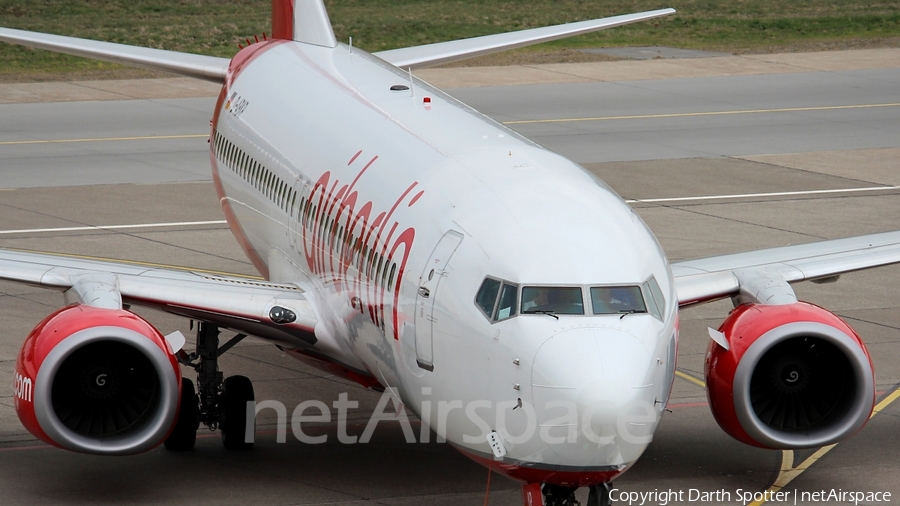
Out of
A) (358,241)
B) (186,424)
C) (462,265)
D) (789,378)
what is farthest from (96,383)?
(789,378)

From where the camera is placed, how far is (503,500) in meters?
15.5

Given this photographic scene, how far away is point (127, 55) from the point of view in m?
23.2

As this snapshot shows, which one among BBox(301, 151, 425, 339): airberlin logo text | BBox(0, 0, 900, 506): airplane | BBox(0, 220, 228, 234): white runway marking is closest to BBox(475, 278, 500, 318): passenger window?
BBox(0, 0, 900, 506): airplane

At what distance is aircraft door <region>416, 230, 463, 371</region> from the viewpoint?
13.0m

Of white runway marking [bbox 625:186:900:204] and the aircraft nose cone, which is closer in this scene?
the aircraft nose cone

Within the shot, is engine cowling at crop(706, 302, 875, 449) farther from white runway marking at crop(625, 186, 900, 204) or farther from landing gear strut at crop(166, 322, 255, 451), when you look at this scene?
white runway marking at crop(625, 186, 900, 204)

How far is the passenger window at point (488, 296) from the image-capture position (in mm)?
12188

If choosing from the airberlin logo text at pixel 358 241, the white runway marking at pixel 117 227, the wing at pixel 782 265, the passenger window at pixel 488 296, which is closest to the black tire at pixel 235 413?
the airberlin logo text at pixel 358 241

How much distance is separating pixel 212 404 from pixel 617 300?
7.40 meters

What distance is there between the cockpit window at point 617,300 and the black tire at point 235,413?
689 centimetres

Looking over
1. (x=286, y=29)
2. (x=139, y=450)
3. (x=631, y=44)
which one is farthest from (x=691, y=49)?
(x=139, y=450)

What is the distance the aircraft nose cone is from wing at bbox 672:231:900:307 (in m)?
4.78

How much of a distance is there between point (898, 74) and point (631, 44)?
11066 mm

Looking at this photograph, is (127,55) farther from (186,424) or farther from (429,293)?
(429,293)
